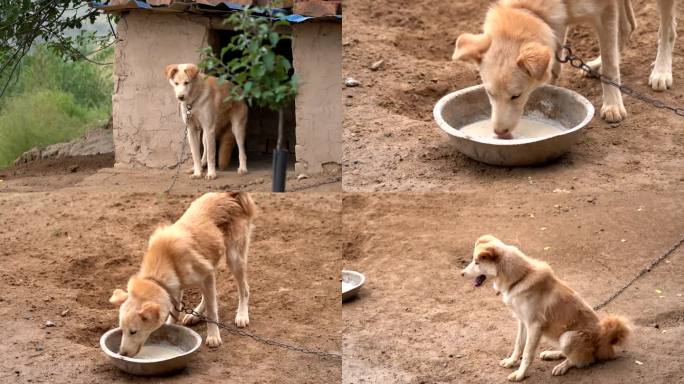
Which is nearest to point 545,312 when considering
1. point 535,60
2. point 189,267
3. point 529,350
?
point 529,350

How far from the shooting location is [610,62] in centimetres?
735

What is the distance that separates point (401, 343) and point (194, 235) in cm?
177

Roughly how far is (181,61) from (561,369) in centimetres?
589

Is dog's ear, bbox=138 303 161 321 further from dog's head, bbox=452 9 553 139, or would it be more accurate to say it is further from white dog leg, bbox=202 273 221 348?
dog's head, bbox=452 9 553 139

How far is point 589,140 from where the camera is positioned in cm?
723

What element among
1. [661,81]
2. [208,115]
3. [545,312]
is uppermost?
[661,81]

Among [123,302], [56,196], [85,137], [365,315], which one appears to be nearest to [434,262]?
[365,315]

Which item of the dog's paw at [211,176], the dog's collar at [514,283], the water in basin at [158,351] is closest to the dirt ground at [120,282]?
the water in basin at [158,351]

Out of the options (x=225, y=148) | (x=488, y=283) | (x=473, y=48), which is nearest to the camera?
(x=473, y=48)

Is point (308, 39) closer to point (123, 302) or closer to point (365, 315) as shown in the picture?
point (365, 315)

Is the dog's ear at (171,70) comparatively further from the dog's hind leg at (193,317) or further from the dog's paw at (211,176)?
the dog's hind leg at (193,317)

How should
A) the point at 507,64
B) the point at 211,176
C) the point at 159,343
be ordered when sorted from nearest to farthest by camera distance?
the point at 159,343
the point at 507,64
the point at 211,176

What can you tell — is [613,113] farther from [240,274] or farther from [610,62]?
[240,274]

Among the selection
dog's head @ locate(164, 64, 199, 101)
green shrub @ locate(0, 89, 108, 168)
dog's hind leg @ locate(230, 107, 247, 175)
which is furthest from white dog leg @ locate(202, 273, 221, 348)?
green shrub @ locate(0, 89, 108, 168)
